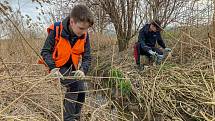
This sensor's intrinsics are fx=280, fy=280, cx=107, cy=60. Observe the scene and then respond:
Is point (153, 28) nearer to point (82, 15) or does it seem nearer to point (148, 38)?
point (148, 38)

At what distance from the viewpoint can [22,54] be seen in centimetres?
492

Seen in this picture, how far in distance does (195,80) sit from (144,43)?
6.14 feet

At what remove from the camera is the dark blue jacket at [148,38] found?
216 inches

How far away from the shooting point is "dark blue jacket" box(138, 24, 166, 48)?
5492 mm

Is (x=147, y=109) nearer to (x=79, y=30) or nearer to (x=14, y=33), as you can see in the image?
(x=79, y=30)

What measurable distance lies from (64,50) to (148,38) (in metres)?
3.26

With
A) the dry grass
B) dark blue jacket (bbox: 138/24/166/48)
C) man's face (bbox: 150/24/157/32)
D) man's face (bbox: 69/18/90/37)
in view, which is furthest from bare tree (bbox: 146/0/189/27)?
man's face (bbox: 69/18/90/37)

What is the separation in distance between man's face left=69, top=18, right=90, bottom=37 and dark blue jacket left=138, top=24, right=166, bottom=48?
302 centimetres

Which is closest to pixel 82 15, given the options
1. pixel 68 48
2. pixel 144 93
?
pixel 68 48

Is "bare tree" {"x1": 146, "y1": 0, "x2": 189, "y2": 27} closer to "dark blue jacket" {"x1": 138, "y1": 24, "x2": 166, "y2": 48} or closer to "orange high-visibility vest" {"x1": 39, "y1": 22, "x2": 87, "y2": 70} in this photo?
"dark blue jacket" {"x1": 138, "y1": 24, "x2": 166, "y2": 48}

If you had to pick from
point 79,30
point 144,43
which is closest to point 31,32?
point 144,43

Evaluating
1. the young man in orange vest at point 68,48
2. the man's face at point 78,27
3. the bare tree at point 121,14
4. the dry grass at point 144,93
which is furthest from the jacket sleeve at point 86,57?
the bare tree at point 121,14

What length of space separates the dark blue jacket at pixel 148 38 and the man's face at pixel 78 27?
3025mm

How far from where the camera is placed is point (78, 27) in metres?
2.44
